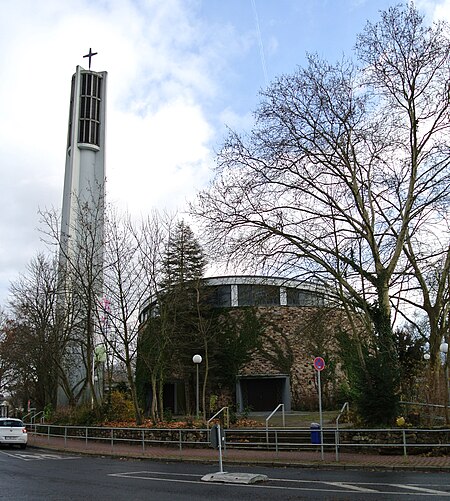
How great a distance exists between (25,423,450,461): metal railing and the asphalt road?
2383 millimetres

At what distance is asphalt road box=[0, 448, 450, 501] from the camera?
34.4ft

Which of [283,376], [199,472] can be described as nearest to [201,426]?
[199,472]

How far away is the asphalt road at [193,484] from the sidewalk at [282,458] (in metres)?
0.55

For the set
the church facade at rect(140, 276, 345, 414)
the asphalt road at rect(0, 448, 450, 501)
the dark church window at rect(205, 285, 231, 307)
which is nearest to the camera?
the asphalt road at rect(0, 448, 450, 501)

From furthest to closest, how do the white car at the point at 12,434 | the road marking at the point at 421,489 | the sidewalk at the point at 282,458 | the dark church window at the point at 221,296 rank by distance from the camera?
the dark church window at the point at 221,296
the white car at the point at 12,434
the sidewalk at the point at 282,458
the road marking at the point at 421,489

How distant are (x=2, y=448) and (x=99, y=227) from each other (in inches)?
448

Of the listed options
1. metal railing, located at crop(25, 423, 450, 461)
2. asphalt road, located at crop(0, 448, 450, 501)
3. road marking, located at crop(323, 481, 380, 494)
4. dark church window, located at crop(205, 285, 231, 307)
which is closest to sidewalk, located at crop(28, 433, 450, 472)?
metal railing, located at crop(25, 423, 450, 461)

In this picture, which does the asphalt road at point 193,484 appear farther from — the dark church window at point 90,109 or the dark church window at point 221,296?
the dark church window at point 90,109

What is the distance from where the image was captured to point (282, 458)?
1694cm

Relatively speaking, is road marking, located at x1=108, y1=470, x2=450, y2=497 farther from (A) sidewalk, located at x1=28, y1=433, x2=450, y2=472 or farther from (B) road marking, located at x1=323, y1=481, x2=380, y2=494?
(A) sidewalk, located at x1=28, y1=433, x2=450, y2=472

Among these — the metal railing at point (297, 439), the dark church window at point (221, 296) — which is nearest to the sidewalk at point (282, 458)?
the metal railing at point (297, 439)

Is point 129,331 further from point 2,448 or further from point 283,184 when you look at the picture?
point 283,184

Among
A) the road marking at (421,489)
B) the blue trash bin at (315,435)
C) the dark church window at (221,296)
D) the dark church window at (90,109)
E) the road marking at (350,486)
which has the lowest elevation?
the road marking at (350,486)

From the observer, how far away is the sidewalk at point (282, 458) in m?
14.8
